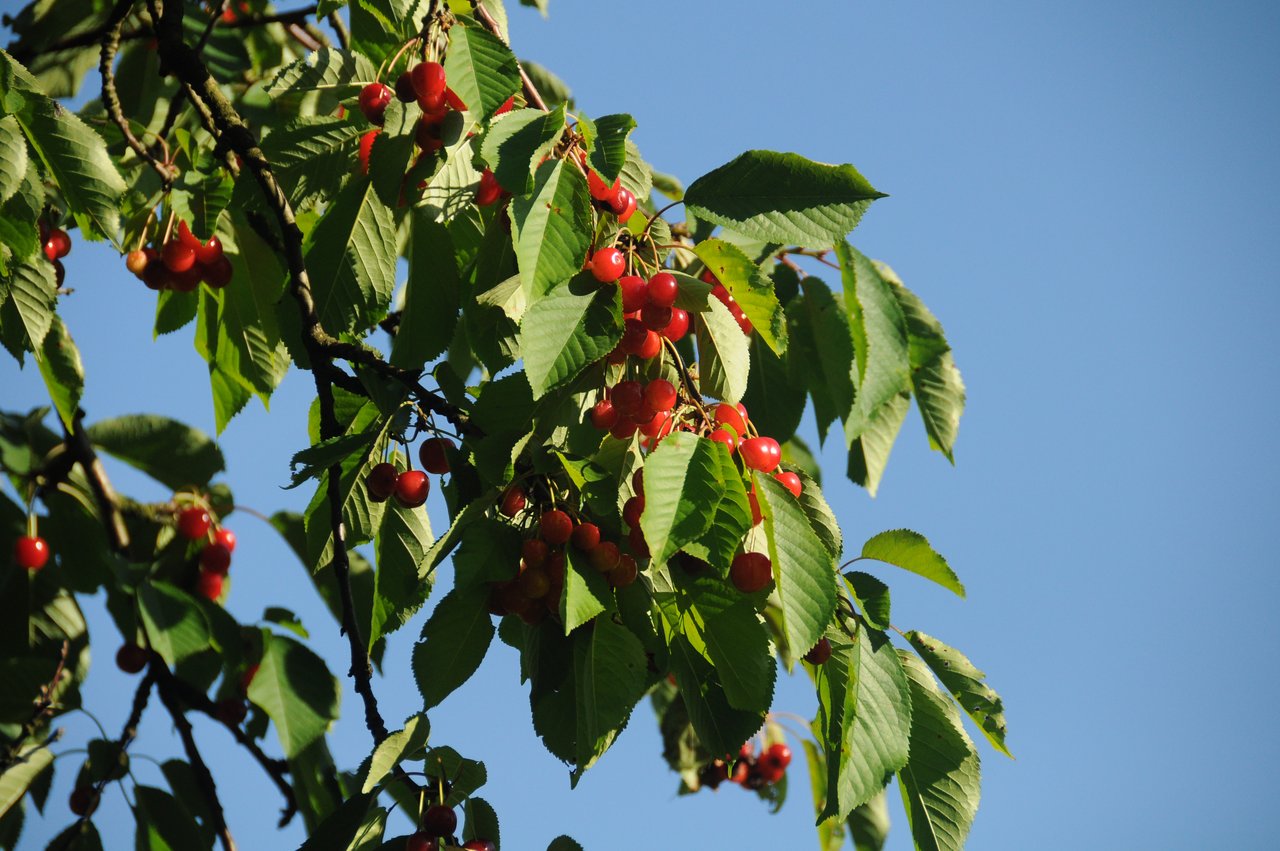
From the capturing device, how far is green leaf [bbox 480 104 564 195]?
1476mm

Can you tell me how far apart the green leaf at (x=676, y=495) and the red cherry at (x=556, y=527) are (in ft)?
0.65

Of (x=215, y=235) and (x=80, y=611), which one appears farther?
(x=80, y=611)

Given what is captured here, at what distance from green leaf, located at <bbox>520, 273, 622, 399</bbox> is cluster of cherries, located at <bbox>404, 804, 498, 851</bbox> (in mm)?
706

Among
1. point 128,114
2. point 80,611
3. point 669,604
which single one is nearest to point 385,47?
point 669,604

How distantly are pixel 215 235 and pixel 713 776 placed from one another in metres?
3.44

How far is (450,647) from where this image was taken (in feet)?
A: 5.44

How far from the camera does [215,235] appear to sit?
2.66m

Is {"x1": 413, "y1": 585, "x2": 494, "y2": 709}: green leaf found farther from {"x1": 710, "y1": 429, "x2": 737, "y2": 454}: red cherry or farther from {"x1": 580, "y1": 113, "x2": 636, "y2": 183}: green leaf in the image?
{"x1": 580, "y1": 113, "x2": 636, "y2": 183}: green leaf

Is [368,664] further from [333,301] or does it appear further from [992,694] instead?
[992,694]

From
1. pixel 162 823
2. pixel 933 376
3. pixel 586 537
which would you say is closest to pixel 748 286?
pixel 586 537

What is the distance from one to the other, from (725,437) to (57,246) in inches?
91.4

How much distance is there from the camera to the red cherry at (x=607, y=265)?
5.08ft

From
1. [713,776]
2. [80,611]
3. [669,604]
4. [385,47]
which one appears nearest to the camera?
[669,604]

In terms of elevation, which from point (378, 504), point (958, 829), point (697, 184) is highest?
point (697, 184)
